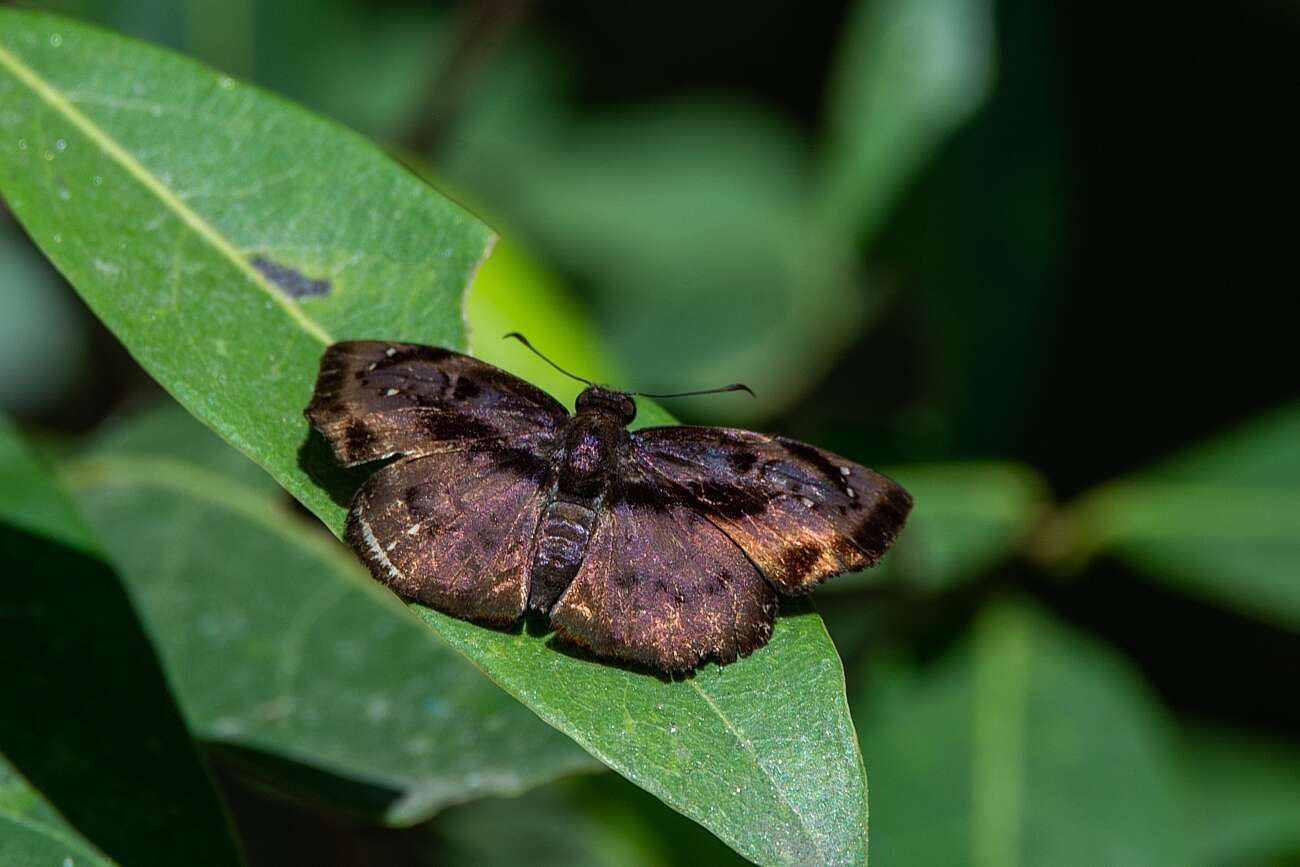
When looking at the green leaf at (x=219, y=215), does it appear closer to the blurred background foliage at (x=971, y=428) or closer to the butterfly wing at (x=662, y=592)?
the butterfly wing at (x=662, y=592)

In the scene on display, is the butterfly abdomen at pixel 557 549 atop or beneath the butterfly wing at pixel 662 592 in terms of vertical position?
beneath

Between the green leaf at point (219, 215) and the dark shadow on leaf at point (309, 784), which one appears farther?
the dark shadow on leaf at point (309, 784)

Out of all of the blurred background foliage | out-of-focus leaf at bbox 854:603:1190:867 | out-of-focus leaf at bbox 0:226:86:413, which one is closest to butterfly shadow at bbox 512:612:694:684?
the blurred background foliage

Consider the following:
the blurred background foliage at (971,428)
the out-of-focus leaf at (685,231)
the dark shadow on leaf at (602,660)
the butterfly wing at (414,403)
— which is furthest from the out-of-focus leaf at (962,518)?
the dark shadow on leaf at (602,660)

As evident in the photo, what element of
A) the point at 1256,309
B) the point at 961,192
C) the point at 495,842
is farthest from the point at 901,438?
the point at 495,842

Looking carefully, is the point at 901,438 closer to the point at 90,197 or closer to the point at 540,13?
the point at 90,197

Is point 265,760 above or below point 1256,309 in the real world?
below
